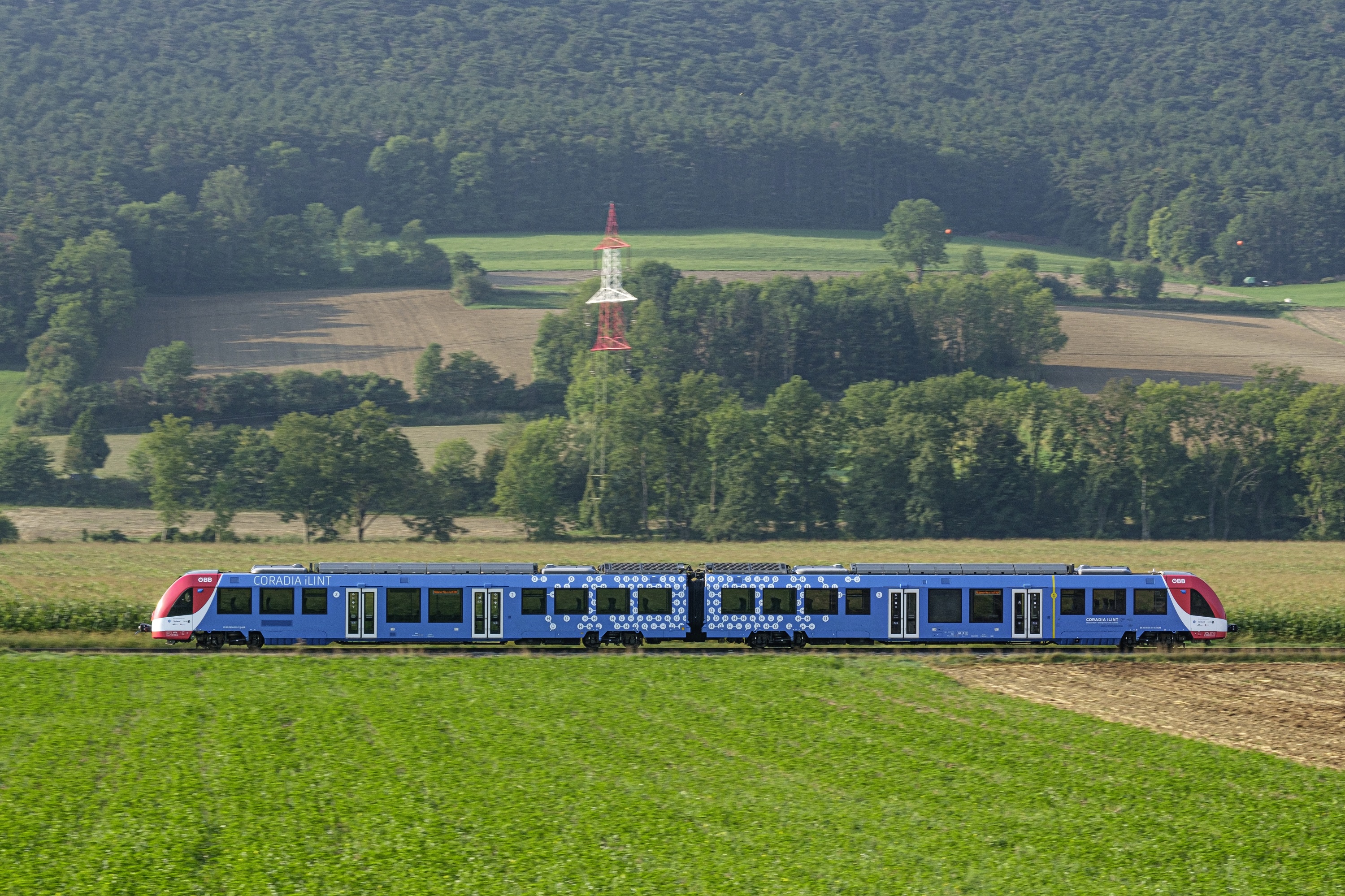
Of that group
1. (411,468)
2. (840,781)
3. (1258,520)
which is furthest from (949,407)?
(840,781)

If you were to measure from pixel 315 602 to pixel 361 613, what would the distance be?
1.44 metres

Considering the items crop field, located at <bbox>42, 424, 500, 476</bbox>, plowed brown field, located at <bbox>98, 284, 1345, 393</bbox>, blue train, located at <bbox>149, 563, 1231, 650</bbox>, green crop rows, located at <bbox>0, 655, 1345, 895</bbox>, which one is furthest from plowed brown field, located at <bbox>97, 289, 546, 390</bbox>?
green crop rows, located at <bbox>0, 655, 1345, 895</bbox>

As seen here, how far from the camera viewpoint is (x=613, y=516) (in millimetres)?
100500

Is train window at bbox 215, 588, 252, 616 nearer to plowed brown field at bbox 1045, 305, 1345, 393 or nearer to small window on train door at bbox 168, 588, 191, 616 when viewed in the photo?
small window on train door at bbox 168, 588, 191, 616

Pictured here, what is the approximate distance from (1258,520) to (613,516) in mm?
44934

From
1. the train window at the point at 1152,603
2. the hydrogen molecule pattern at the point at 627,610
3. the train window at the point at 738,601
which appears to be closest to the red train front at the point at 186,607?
the hydrogen molecule pattern at the point at 627,610

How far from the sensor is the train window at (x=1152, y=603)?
4853 cm

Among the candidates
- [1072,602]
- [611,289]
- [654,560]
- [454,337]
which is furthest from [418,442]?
[1072,602]

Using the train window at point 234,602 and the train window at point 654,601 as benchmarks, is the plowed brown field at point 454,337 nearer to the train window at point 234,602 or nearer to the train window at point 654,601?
the train window at point 654,601

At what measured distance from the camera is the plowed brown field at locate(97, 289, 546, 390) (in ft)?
474

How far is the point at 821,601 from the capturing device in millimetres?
47125

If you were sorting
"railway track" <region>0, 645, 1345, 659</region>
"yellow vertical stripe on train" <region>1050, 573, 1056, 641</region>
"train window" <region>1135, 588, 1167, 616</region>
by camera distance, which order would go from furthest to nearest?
"train window" <region>1135, 588, 1167, 616</region>
"yellow vertical stripe on train" <region>1050, 573, 1056, 641</region>
"railway track" <region>0, 645, 1345, 659</region>

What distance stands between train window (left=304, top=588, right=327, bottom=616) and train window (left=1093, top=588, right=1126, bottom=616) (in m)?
24.5

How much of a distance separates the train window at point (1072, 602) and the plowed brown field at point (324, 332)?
9483cm
